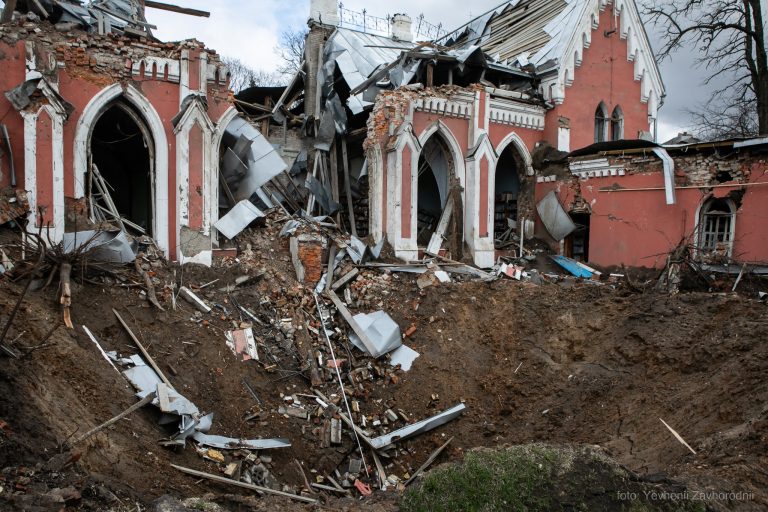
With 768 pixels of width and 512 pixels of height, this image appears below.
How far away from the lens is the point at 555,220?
1566 cm

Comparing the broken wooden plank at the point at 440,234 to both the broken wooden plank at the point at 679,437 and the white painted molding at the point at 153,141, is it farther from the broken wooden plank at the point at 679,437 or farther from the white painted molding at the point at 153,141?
the broken wooden plank at the point at 679,437

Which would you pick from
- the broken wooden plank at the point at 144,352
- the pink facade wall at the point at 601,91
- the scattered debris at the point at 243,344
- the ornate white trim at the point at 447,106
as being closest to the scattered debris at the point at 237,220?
the scattered debris at the point at 243,344

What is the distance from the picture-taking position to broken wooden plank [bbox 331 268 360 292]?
420 inches

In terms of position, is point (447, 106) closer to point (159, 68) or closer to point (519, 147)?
point (519, 147)

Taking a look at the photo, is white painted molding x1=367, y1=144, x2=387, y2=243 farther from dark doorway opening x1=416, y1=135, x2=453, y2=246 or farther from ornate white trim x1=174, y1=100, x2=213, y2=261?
ornate white trim x1=174, y1=100, x2=213, y2=261

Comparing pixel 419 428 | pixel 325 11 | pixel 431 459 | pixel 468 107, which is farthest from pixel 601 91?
pixel 431 459

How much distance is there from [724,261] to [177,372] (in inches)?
467

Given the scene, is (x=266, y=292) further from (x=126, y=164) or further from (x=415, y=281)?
(x=126, y=164)

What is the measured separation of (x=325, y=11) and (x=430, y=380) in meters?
14.7

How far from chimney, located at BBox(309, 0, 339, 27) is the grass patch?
17.3 m

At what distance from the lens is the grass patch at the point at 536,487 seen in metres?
4.22

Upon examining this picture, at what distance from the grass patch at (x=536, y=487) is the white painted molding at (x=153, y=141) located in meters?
7.96

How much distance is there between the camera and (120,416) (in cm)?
574

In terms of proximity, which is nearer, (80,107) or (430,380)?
(430,380)
